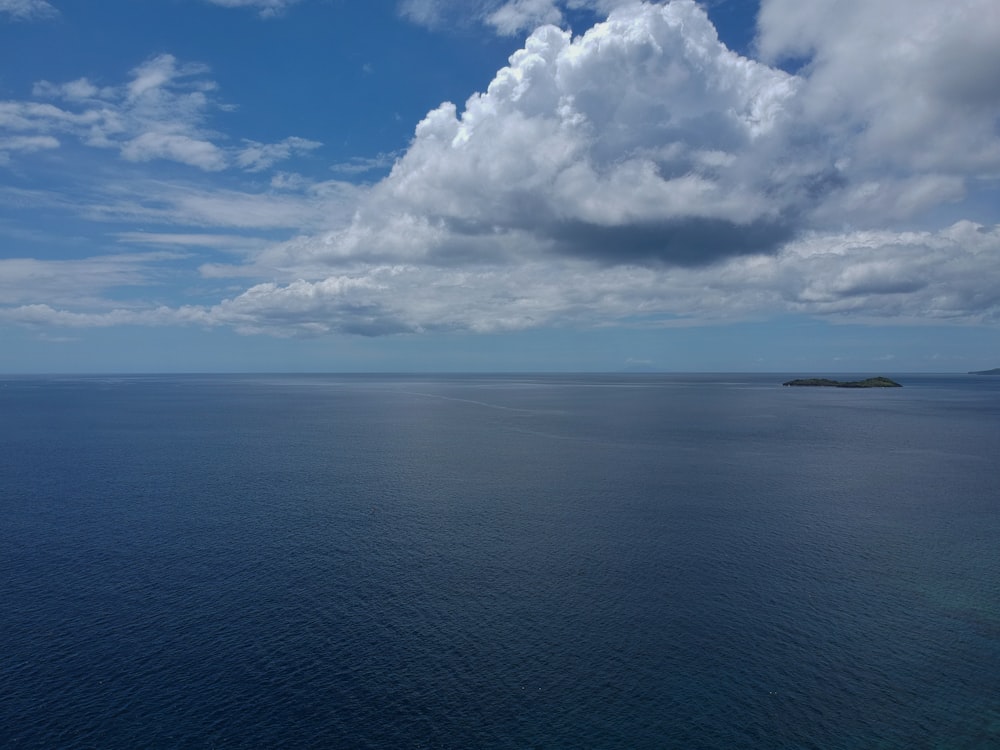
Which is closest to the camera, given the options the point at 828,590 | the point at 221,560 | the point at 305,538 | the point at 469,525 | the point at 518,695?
the point at 518,695

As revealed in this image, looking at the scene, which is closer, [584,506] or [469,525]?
[469,525]

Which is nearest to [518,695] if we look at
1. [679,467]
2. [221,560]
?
[221,560]

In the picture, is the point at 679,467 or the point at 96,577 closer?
the point at 96,577

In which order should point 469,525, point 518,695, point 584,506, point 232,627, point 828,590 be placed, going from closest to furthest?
1. point 518,695
2. point 232,627
3. point 828,590
4. point 469,525
5. point 584,506

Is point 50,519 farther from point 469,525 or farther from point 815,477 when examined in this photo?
point 815,477

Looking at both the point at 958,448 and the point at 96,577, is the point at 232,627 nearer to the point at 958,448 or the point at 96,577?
the point at 96,577

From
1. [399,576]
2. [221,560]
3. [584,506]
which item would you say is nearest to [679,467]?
[584,506]
